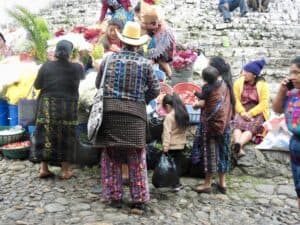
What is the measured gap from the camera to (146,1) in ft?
24.2

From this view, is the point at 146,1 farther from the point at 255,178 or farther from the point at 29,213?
the point at 29,213

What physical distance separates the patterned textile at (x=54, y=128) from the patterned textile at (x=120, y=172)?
97cm

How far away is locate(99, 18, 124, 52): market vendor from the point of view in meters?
6.61

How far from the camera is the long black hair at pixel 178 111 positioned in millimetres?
5277

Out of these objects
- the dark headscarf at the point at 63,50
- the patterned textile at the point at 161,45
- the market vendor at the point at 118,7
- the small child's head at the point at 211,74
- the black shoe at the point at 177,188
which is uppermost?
the market vendor at the point at 118,7

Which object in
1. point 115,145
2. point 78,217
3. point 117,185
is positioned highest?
point 115,145

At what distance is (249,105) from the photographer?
651 centimetres

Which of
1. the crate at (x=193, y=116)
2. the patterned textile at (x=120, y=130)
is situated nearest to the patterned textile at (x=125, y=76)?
the patterned textile at (x=120, y=130)

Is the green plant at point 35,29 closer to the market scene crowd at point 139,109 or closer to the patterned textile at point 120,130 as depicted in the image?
the market scene crowd at point 139,109

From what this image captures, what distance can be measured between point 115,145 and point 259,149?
253 centimetres

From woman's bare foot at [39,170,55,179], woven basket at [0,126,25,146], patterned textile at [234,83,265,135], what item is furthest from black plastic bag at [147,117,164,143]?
woven basket at [0,126,25,146]

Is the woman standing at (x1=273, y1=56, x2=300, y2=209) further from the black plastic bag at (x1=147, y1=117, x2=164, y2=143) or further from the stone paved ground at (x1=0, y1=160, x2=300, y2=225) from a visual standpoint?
the black plastic bag at (x1=147, y1=117, x2=164, y2=143)

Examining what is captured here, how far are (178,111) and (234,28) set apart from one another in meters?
7.66

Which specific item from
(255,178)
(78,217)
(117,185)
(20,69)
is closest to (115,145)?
(117,185)
